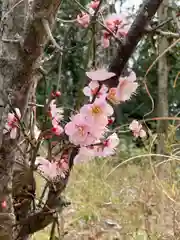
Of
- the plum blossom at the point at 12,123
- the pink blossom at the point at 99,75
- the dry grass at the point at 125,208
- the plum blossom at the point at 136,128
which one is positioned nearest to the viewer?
the pink blossom at the point at 99,75

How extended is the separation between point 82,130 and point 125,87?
3.7 inches

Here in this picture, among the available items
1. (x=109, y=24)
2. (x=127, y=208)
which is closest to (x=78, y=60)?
(x=127, y=208)

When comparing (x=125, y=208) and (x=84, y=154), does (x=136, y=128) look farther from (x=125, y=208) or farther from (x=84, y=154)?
(x=125, y=208)

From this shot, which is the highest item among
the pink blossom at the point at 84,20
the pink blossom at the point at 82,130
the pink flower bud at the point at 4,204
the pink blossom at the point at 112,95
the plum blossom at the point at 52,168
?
the pink blossom at the point at 84,20

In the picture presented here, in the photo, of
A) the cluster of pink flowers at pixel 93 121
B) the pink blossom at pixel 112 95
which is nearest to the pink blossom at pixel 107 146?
the cluster of pink flowers at pixel 93 121

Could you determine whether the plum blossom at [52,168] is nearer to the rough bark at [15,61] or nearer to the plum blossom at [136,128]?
the rough bark at [15,61]

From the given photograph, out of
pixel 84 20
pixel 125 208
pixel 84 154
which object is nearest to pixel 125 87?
pixel 84 154

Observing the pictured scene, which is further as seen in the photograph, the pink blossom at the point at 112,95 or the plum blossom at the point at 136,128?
the plum blossom at the point at 136,128

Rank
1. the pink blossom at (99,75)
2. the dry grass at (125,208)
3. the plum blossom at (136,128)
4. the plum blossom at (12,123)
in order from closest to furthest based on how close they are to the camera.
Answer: the pink blossom at (99,75)
the plum blossom at (12,123)
the plum blossom at (136,128)
the dry grass at (125,208)

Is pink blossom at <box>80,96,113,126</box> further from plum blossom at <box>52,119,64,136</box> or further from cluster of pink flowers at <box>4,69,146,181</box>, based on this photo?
plum blossom at <box>52,119,64,136</box>

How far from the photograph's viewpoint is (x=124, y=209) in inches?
62.4

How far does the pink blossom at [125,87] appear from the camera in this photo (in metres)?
0.74

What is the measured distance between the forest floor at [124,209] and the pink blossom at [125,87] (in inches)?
13.5

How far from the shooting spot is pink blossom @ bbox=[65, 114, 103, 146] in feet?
2.36
